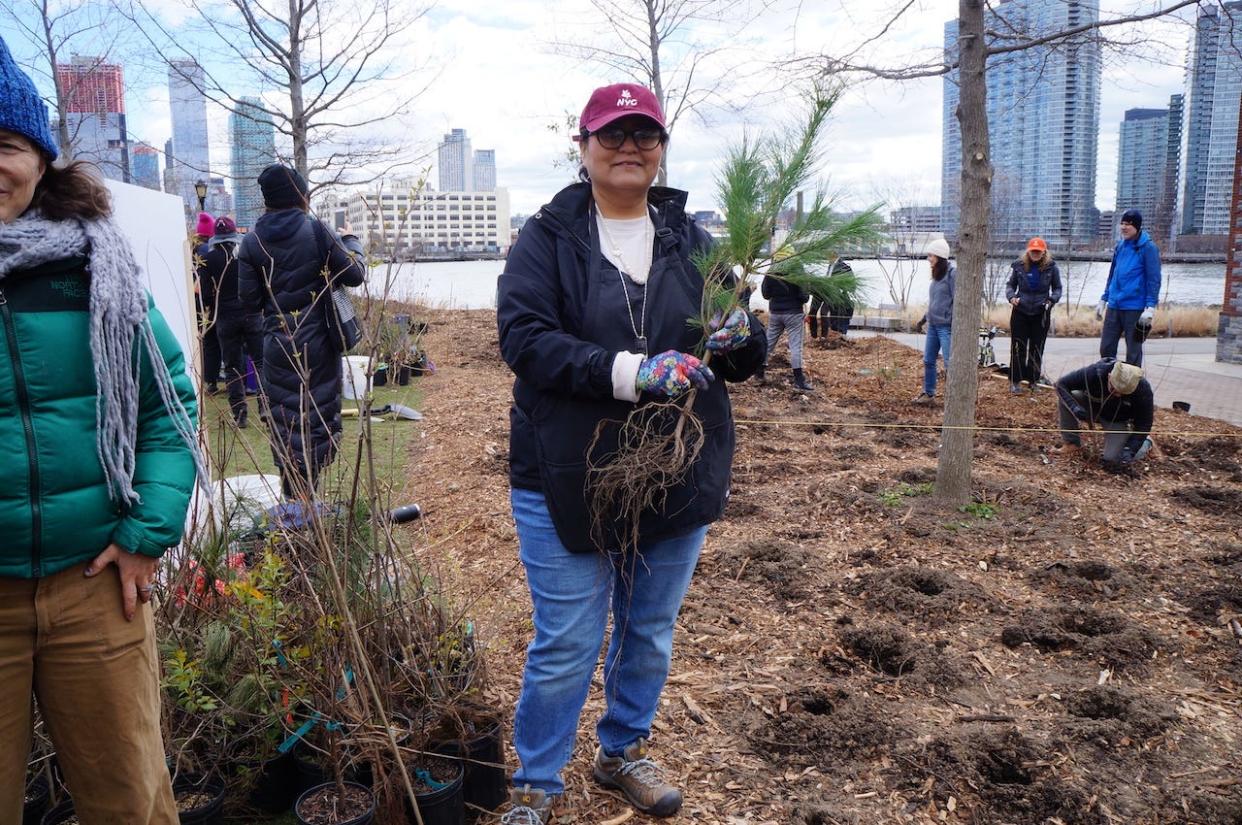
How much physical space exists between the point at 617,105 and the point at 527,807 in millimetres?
1708

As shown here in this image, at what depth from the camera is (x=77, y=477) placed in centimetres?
155

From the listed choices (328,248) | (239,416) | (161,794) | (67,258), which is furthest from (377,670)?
(239,416)

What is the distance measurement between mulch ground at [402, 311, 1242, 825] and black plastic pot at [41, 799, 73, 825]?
1105 millimetres

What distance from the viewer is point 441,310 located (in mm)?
18828

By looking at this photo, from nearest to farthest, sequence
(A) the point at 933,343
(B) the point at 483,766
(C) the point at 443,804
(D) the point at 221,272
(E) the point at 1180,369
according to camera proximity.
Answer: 1. (C) the point at 443,804
2. (B) the point at 483,766
3. (D) the point at 221,272
4. (A) the point at 933,343
5. (E) the point at 1180,369

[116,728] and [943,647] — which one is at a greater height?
[116,728]

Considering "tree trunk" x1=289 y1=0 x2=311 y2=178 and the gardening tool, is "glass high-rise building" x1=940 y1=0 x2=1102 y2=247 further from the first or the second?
"tree trunk" x1=289 y1=0 x2=311 y2=178

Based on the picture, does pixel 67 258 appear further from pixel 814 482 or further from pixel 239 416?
pixel 239 416

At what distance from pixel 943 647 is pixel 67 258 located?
10.3 feet

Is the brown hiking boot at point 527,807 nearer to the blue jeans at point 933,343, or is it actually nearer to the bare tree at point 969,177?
the bare tree at point 969,177

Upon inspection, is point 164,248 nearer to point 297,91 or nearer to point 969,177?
point 969,177

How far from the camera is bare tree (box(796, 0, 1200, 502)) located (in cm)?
480

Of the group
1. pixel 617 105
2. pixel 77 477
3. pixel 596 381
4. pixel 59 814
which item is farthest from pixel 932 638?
pixel 77 477

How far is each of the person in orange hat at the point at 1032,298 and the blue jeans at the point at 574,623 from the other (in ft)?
25.5
